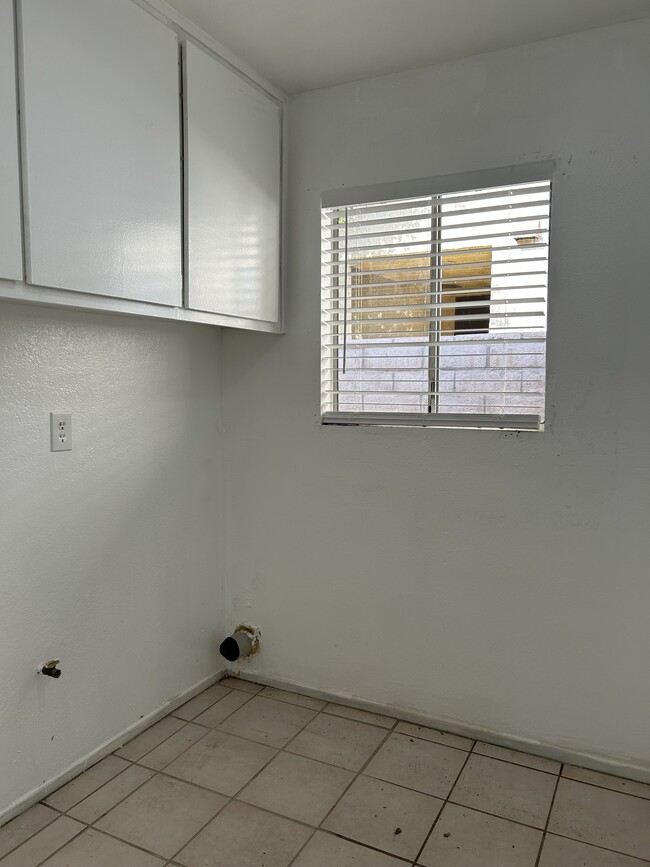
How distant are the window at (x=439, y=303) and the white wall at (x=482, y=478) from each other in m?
0.07

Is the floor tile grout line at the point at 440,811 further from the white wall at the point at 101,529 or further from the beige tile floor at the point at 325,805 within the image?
the white wall at the point at 101,529

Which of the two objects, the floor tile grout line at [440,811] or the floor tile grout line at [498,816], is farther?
the floor tile grout line at [498,816]

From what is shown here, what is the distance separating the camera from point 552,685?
2197mm

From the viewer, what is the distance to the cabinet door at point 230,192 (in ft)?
6.74

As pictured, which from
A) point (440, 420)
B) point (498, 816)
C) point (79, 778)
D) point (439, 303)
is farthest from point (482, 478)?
point (79, 778)

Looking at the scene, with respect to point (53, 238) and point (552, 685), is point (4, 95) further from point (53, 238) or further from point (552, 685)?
point (552, 685)

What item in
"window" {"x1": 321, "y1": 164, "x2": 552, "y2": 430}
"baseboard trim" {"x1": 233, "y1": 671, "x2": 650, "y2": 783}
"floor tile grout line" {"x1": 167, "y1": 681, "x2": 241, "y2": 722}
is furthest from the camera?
"floor tile grout line" {"x1": 167, "y1": 681, "x2": 241, "y2": 722}

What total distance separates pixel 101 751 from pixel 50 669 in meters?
0.42

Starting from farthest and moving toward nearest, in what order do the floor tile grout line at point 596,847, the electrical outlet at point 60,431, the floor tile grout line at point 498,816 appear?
the electrical outlet at point 60,431 → the floor tile grout line at point 498,816 → the floor tile grout line at point 596,847

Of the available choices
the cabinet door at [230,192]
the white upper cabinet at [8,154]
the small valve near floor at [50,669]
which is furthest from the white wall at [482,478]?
the white upper cabinet at [8,154]

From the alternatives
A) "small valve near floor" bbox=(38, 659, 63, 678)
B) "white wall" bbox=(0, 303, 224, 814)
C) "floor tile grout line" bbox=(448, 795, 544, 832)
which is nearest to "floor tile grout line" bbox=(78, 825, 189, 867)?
"white wall" bbox=(0, 303, 224, 814)

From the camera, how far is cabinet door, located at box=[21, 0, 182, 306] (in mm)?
1567

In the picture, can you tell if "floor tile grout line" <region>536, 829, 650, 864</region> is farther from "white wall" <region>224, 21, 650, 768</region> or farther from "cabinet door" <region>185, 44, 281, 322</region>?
"cabinet door" <region>185, 44, 281, 322</region>

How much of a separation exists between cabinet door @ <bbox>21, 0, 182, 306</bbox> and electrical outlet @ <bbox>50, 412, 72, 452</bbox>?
44 centimetres
